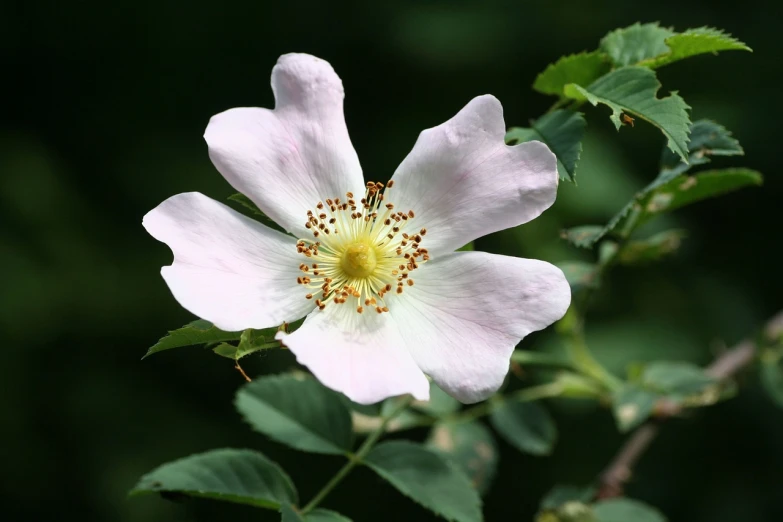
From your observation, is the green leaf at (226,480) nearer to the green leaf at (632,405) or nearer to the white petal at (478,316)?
the white petal at (478,316)

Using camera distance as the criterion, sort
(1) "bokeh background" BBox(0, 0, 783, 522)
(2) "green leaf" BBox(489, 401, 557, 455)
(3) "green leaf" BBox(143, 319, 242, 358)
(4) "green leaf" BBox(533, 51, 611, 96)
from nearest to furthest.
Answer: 1. (3) "green leaf" BBox(143, 319, 242, 358)
2. (4) "green leaf" BBox(533, 51, 611, 96)
3. (2) "green leaf" BBox(489, 401, 557, 455)
4. (1) "bokeh background" BBox(0, 0, 783, 522)

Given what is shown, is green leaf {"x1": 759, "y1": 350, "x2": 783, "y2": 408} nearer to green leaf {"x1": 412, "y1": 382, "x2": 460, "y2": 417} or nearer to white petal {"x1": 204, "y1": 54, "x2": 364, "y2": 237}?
green leaf {"x1": 412, "y1": 382, "x2": 460, "y2": 417}

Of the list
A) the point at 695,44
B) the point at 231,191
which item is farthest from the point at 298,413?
the point at 231,191

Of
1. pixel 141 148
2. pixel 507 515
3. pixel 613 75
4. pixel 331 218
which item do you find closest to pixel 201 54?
pixel 141 148

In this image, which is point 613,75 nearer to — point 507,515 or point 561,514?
point 561,514

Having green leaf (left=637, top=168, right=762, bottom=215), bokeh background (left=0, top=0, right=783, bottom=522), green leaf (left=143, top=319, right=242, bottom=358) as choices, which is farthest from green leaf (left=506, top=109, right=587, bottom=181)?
bokeh background (left=0, top=0, right=783, bottom=522)

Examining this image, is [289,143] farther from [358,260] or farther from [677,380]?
[677,380]

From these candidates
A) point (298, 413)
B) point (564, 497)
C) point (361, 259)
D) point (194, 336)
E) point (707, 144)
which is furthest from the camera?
point (564, 497)

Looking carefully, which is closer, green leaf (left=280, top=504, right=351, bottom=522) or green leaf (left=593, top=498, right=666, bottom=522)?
green leaf (left=280, top=504, right=351, bottom=522)
